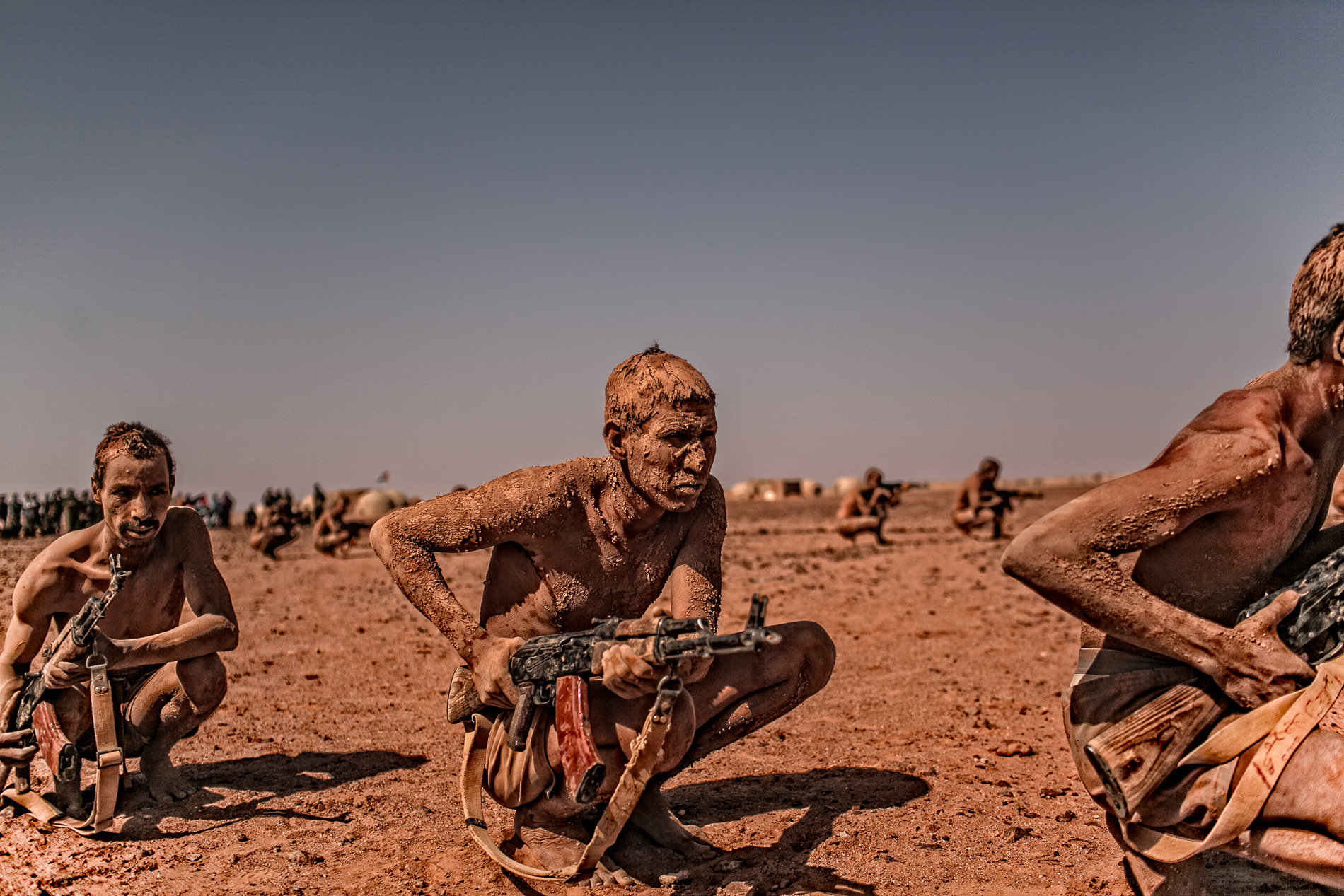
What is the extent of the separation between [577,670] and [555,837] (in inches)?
37.9

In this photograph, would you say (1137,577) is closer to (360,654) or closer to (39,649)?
(39,649)

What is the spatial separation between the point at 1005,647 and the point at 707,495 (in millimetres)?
6335

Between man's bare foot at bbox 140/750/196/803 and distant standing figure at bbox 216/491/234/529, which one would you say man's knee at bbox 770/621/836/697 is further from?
distant standing figure at bbox 216/491/234/529

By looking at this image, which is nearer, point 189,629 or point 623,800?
point 623,800

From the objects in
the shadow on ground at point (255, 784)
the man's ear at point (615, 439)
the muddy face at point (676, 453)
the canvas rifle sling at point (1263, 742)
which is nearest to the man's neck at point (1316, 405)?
the canvas rifle sling at point (1263, 742)

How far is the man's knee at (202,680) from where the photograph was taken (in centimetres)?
528

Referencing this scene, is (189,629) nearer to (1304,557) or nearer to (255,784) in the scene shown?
(255,784)

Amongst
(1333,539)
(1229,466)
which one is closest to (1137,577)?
(1229,466)

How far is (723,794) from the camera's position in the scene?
5277 millimetres

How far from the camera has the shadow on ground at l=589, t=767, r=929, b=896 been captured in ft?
13.3

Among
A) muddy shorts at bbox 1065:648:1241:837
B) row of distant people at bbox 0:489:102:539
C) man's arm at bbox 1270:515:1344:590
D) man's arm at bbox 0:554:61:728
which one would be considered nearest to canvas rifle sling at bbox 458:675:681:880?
muddy shorts at bbox 1065:648:1241:837

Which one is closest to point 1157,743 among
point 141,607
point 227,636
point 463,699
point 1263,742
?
point 1263,742

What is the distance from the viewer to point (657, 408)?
403cm

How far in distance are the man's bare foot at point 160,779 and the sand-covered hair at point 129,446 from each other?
1.45 metres
